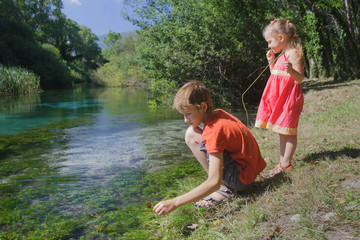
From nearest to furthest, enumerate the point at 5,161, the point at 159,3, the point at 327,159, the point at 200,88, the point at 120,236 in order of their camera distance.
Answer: the point at 200,88
the point at 120,236
the point at 327,159
the point at 5,161
the point at 159,3

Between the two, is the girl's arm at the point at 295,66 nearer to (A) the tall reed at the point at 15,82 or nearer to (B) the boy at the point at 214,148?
(B) the boy at the point at 214,148

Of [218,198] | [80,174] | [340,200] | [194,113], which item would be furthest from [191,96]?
[80,174]

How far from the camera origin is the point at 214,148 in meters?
2.36

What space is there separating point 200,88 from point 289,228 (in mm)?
1225

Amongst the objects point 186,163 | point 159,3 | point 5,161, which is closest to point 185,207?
point 186,163

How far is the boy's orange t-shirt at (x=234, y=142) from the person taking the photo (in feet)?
7.91

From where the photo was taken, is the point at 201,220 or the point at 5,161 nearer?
the point at 201,220

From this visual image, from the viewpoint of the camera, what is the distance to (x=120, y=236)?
2.80m

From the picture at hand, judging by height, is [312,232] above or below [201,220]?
above

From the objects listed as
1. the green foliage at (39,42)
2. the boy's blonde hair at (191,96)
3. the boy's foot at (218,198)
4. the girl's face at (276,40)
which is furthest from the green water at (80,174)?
the green foliage at (39,42)

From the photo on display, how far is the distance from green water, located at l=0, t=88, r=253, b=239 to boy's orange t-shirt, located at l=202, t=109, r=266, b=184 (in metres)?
1.21

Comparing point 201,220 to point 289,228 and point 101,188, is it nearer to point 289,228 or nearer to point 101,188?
point 289,228

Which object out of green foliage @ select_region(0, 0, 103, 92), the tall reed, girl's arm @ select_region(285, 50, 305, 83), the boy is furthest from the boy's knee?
green foliage @ select_region(0, 0, 103, 92)

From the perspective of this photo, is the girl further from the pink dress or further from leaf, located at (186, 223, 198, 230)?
leaf, located at (186, 223, 198, 230)
